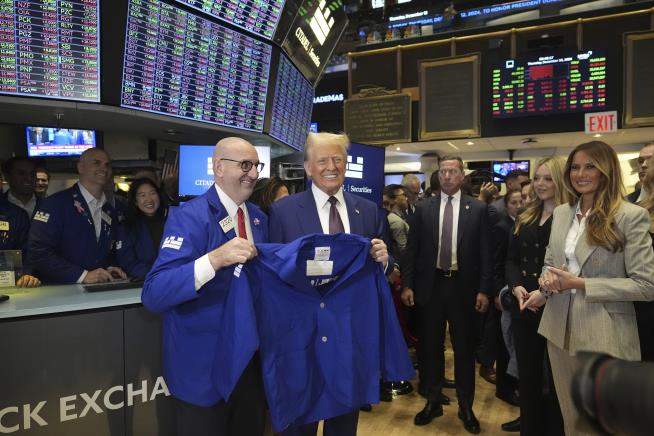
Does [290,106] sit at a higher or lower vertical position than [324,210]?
higher

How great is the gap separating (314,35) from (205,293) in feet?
12.0

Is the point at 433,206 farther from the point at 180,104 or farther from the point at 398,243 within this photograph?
the point at 180,104

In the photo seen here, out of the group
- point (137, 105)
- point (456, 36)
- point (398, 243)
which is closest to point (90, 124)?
point (137, 105)

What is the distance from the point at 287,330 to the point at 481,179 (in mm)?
5036

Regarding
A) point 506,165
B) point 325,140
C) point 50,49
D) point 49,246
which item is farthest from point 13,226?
point 506,165

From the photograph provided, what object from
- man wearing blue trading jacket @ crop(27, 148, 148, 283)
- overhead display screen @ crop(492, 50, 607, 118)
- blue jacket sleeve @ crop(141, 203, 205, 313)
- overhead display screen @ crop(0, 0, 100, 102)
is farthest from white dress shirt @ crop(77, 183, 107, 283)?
overhead display screen @ crop(492, 50, 607, 118)

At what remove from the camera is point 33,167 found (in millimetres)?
3629

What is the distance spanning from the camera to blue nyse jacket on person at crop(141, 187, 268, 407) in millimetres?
1603

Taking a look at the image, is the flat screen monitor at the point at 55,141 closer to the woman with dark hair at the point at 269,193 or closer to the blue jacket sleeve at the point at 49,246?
the blue jacket sleeve at the point at 49,246

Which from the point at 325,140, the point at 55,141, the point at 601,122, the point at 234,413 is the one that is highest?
the point at 601,122

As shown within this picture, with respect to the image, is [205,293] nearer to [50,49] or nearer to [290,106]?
[50,49]

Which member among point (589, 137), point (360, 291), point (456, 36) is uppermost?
point (456, 36)

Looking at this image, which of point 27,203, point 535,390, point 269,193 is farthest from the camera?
point 27,203

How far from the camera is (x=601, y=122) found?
6555 millimetres
